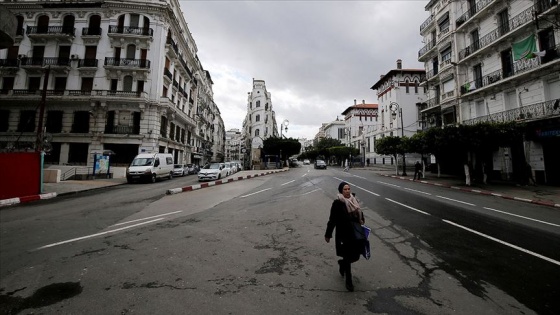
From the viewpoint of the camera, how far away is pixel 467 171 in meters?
16.4

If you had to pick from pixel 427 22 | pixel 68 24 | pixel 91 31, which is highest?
pixel 427 22

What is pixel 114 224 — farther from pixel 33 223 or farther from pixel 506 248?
pixel 506 248

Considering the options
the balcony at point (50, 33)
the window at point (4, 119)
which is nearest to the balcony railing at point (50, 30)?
the balcony at point (50, 33)

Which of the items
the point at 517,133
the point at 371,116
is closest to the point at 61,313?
the point at 517,133

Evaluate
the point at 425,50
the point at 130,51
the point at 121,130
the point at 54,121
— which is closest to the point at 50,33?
the point at 130,51

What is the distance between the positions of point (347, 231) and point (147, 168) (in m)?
18.8

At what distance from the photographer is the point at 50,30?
27.0 m

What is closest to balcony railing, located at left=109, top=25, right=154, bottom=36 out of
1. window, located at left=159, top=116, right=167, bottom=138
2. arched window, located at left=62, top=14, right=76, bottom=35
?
arched window, located at left=62, top=14, right=76, bottom=35

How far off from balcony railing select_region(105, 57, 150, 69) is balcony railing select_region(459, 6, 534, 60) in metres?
32.6

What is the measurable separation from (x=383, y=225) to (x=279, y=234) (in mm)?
3044

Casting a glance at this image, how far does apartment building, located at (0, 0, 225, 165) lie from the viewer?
2567 cm

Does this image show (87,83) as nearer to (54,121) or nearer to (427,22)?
(54,121)

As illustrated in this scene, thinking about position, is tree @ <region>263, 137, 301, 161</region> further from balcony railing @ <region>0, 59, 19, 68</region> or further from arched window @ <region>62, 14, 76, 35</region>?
balcony railing @ <region>0, 59, 19, 68</region>

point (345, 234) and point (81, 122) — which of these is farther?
point (81, 122)
